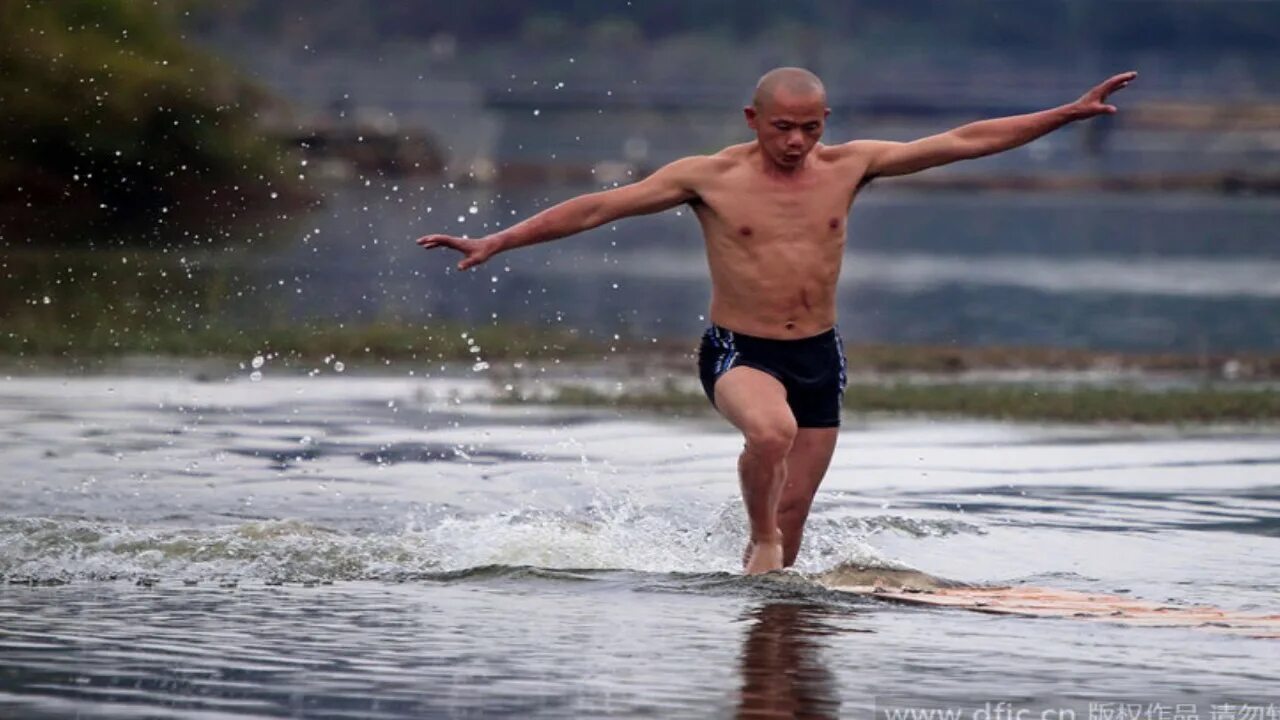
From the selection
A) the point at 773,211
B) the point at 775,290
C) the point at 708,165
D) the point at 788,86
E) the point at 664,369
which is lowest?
the point at 775,290

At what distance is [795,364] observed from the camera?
11227 millimetres

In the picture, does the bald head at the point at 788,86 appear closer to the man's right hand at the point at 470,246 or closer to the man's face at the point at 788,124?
the man's face at the point at 788,124

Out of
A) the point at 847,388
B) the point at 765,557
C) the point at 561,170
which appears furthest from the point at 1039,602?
the point at 561,170

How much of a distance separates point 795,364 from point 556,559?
1.49 metres

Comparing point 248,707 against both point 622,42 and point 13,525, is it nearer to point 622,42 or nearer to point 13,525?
point 13,525

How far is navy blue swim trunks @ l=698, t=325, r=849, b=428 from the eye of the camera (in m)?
11.2

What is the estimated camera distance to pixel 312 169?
93.0 m

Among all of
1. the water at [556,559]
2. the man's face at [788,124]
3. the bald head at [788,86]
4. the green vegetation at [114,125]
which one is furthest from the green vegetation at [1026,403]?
the green vegetation at [114,125]

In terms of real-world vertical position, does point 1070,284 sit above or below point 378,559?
above

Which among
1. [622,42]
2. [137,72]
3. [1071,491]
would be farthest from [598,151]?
[1071,491]

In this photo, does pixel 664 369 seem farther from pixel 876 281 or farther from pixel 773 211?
pixel 876 281

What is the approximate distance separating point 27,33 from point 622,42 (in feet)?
219

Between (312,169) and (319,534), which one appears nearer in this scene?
(319,534)

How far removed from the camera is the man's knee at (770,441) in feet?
35.1
